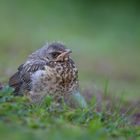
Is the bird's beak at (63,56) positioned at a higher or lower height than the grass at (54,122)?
higher

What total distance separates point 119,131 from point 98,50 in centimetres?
1198

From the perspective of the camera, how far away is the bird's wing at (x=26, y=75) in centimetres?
856

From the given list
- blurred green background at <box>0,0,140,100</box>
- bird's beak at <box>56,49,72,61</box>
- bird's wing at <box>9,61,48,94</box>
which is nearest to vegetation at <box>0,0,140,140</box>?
blurred green background at <box>0,0,140,100</box>

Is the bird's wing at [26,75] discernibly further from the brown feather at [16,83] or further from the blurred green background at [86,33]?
the blurred green background at [86,33]

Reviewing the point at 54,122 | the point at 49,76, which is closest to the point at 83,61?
the point at 49,76

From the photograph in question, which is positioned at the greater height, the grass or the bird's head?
the bird's head

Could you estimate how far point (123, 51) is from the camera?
19.8 m

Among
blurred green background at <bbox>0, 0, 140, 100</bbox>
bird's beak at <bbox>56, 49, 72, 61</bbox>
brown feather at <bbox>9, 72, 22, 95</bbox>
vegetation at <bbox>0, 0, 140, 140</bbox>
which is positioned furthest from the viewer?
blurred green background at <bbox>0, 0, 140, 100</bbox>

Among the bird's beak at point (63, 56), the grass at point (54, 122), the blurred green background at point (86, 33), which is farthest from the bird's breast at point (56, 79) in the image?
the blurred green background at point (86, 33)

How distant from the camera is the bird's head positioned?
857cm

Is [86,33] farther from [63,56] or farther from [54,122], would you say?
[54,122]

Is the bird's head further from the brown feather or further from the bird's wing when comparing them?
the brown feather

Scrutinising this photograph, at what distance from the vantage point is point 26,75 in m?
8.70

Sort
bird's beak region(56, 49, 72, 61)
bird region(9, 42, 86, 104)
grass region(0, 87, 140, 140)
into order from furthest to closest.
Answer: bird's beak region(56, 49, 72, 61), bird region(9, 42, 86, 104), grass region(0, 87, 140, 140)
